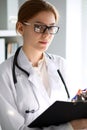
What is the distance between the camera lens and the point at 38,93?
1357 mm

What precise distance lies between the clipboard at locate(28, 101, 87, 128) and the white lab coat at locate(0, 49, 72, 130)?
39mm

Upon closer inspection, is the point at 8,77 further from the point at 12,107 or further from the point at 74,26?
the point at 74,26

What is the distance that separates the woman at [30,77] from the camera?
126cm

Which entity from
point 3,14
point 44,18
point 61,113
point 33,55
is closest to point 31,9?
point 44,18

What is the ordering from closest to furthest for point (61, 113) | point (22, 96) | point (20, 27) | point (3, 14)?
point (61, 113) < point (22, 96) < point (20, 27) < point (3, 14)

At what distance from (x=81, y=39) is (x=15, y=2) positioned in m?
0.88

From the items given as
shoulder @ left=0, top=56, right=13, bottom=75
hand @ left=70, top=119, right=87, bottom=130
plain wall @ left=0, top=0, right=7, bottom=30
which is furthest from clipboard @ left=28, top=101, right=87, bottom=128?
plain wall @ left=0, top=0, right=7, bottom=30

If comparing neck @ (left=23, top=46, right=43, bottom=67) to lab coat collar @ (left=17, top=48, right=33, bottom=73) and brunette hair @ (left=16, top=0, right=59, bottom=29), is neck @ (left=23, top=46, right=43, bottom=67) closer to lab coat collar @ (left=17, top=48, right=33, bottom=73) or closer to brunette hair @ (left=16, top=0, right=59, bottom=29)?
lab coat collar @ (left=17, top=48, right=33, bottom=73)

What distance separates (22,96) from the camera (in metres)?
1.30

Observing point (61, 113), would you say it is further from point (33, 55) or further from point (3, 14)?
point (3, 14)

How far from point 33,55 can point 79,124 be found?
459 mm

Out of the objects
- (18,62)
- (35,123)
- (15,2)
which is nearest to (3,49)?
(15,2)

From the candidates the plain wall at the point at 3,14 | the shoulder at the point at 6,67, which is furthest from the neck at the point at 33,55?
the plain wall at the point at 3,14

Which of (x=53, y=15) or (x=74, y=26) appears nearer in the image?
(x=53, y=15)
